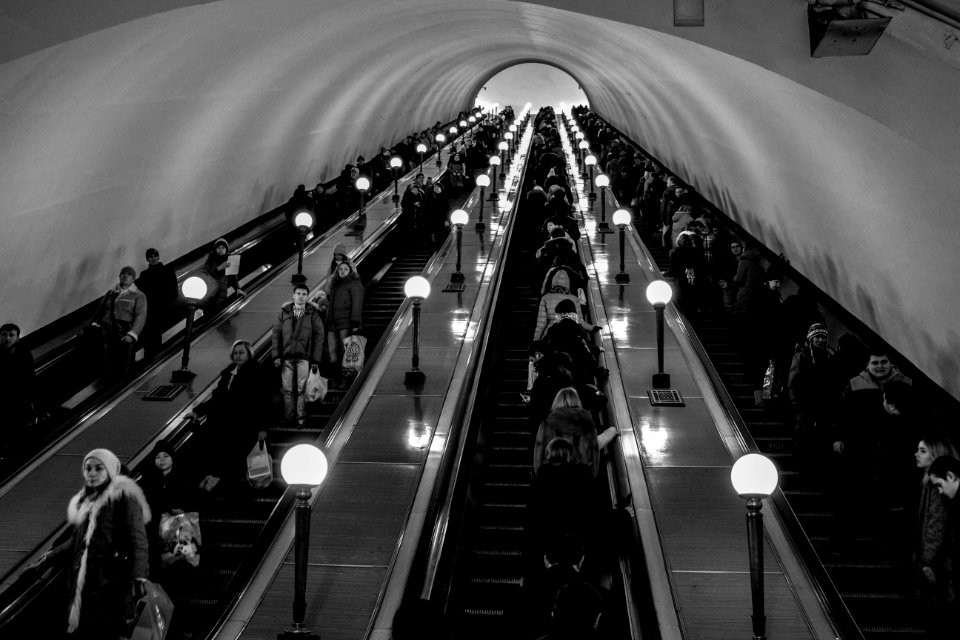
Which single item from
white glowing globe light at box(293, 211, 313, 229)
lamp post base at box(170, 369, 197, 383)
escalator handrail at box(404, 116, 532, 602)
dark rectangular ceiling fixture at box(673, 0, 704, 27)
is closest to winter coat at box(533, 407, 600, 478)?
escalator handrail at box(404, 116, 532, 602)

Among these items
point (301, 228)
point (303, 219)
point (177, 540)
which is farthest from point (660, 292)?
point (301, 228)

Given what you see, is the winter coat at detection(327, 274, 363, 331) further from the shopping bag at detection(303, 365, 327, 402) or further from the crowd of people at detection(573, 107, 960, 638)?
the crowd of people at detection(573, 107, 960, 638)

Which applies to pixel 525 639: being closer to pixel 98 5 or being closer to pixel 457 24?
pixel 98 5

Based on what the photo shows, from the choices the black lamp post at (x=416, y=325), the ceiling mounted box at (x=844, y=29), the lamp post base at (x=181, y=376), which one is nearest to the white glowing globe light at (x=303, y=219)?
the lamp post base at (x=181, y=376)

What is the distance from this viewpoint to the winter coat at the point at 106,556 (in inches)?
198

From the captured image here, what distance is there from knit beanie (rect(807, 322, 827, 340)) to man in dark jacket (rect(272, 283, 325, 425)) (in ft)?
14.8

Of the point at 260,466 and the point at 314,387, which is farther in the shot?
the point at 314,387

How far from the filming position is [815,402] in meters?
7.32

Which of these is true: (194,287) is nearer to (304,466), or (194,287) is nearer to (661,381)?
(661,381)

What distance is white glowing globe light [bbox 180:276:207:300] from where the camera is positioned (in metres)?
9.62

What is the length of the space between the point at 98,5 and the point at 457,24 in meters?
14.6

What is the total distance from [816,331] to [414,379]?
3968 mm

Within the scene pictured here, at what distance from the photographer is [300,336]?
8781mm

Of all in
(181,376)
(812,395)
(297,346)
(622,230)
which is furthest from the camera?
(622,230)
